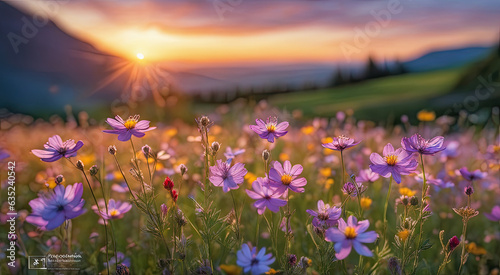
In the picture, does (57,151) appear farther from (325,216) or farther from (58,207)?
(325,216)

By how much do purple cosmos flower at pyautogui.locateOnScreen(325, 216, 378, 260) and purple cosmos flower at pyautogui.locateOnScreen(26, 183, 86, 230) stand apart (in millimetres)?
798

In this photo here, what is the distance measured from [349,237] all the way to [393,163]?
0.35 m

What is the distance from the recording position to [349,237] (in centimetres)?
115

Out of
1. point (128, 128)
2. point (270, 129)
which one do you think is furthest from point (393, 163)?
point (128, 128)

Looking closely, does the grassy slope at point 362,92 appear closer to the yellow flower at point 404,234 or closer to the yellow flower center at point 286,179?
the yellow flower at point 404,234

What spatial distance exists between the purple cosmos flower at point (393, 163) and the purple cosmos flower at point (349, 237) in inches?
9.3

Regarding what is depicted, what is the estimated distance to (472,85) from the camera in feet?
48.1

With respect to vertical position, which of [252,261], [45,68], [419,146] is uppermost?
[419,146]

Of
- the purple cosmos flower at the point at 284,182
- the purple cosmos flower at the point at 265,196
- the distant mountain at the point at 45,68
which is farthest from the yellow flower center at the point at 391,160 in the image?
the distant mountain at the point at 45,68

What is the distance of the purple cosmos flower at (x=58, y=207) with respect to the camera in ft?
3.95

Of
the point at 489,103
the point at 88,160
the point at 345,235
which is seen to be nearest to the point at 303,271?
the point at 345,235

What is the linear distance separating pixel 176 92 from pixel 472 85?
37.5ft

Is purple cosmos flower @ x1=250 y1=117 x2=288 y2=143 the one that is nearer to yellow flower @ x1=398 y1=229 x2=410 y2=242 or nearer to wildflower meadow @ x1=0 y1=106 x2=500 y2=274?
wildflower meadow @ x1=0 y1=106 x2=500 y2=274

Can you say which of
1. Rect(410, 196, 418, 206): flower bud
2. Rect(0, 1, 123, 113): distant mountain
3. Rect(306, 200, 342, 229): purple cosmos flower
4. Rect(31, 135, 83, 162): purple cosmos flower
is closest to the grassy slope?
Rect(0, 1, 123, 113): distant mountain
